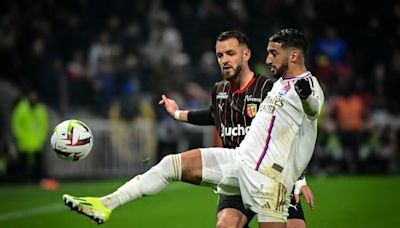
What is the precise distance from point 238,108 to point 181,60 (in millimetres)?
13024

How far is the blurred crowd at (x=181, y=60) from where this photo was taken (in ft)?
62.1

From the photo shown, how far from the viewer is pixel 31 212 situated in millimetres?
13242

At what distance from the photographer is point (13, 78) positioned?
61.8 feet

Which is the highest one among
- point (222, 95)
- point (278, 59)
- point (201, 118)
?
point (278, 59)

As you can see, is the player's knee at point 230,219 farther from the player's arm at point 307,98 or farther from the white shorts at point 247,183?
the player's arm at point 307,98

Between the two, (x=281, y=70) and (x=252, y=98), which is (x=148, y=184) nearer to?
(x=252, y=98)

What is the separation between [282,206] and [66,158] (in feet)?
5.84

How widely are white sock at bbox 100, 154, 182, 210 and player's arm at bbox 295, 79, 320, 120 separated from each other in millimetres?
1061

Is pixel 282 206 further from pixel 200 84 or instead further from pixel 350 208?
pixel 200 84

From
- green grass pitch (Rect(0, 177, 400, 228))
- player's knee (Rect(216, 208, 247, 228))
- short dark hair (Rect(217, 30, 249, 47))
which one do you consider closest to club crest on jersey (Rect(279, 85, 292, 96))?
short dark hair (Rect(217, 30, 249, 47))

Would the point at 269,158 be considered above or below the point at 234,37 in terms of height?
below

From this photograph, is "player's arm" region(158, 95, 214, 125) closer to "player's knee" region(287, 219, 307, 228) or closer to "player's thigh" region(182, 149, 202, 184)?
"player's thigh" region(182, 149, 202, 184)

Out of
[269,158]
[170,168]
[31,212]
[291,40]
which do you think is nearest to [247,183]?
[269,158]

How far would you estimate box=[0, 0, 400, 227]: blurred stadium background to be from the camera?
1848 centimetres
